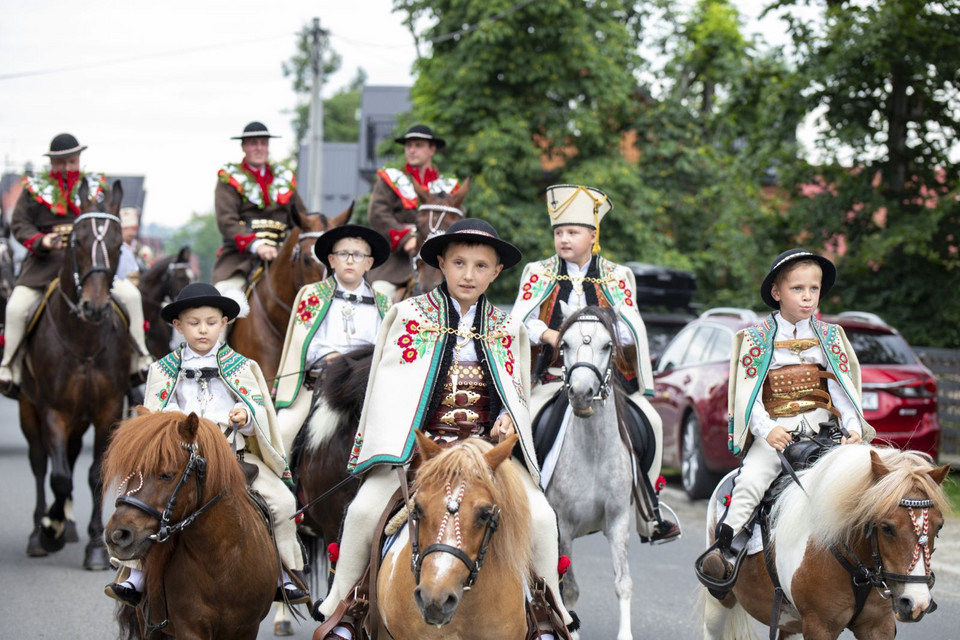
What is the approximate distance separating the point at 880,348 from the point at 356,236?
7304 millimetres

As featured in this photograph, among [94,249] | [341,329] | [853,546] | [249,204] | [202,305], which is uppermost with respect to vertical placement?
[249,204]

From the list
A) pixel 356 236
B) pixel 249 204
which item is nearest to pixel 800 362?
pixel 356 236

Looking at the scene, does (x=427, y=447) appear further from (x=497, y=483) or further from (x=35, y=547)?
(x=35, y=547)

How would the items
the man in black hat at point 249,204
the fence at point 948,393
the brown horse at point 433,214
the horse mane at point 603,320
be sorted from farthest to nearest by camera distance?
1. the fence at point 948,393
2. the man in black hat at point 249,204
3. the brown horse at point 433,214
4. the horse mane at point 603,320

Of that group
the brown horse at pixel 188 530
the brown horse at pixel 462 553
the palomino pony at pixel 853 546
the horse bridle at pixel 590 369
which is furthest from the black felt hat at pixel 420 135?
the brown horse at pixel 462 553

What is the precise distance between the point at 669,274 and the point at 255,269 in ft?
35.5

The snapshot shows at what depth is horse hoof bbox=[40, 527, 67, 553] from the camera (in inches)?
400

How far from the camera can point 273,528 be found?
20.0ft

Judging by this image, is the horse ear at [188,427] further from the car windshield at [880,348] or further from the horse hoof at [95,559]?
the car windshield at [880,348]

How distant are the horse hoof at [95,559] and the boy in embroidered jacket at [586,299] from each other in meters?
4.17

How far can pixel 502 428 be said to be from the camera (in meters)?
5.36

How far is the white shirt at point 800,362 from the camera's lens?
20.9ft

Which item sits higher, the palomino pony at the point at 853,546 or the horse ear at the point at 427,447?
the horse ear at the point at 427,447

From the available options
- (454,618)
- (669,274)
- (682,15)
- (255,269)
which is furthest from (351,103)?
(454,618)
